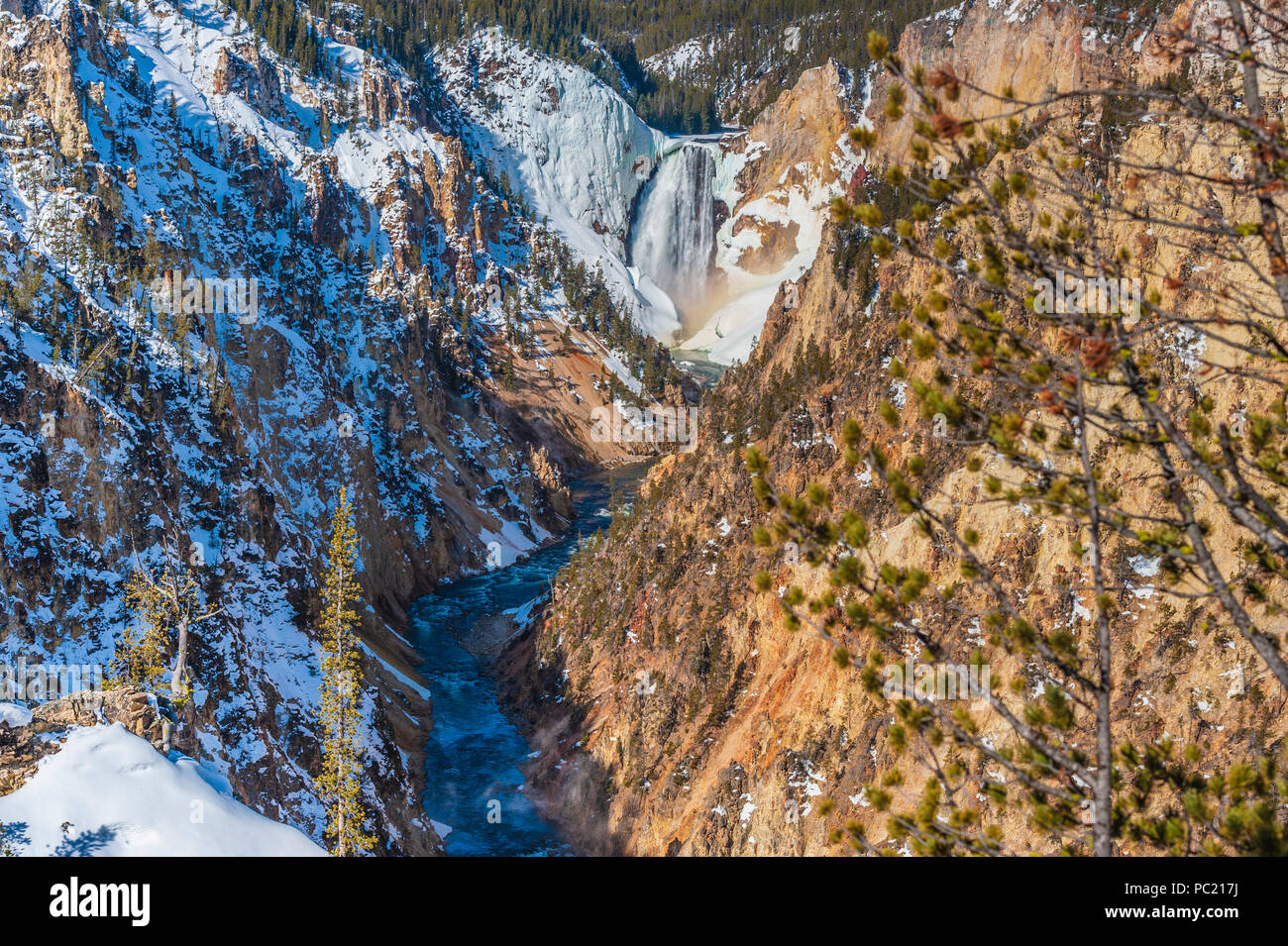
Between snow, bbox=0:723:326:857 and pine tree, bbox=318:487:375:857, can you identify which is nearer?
snow, bbox=0:723:326:857

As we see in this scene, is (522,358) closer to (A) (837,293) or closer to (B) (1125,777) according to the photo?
(A) (837,293)

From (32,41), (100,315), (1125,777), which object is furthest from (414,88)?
(1125,777)

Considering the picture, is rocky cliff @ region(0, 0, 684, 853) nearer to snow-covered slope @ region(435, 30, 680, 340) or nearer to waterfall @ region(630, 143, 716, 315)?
snow-covered slope @ region(435, 30, 680, 340)

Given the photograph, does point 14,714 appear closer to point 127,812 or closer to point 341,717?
point 127,812

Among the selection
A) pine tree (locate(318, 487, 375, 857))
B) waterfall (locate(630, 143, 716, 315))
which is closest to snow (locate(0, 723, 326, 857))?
pine tree (locate(318, 487, 375, 857))

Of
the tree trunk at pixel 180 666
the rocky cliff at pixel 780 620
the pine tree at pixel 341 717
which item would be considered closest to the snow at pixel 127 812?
the rocky cliff at pixel 780 620

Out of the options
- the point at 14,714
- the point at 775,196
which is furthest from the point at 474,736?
the point at 775,196
